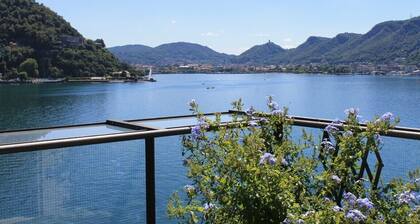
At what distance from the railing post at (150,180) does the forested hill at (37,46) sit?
9257 cm

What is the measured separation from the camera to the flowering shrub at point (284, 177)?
200 cm

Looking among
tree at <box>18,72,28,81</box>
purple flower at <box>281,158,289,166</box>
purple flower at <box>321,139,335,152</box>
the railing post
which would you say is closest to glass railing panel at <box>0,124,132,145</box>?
the railing post

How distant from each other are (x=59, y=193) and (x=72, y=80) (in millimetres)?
97175

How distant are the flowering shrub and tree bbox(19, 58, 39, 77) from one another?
305ft

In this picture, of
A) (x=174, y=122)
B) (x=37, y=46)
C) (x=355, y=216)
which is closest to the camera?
(x=355, y=216)

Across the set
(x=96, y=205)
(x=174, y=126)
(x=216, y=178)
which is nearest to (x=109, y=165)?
(x=96, y=205)

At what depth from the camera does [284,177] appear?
6.67 ft

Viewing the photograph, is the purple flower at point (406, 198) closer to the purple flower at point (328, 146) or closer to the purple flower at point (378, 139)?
the purple flower at point (378, 139)

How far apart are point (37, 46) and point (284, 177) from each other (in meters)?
96.4

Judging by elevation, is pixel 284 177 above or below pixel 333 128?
below

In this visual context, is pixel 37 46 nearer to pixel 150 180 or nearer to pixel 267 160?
pixel 150 180

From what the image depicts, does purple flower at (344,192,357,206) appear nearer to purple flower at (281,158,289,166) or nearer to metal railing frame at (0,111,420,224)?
purple flower at (281,158,289,166)

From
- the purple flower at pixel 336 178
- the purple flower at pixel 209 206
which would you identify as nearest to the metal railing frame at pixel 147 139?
the purple flower at pixel 336 178

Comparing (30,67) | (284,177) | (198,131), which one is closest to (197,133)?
(198,131)
